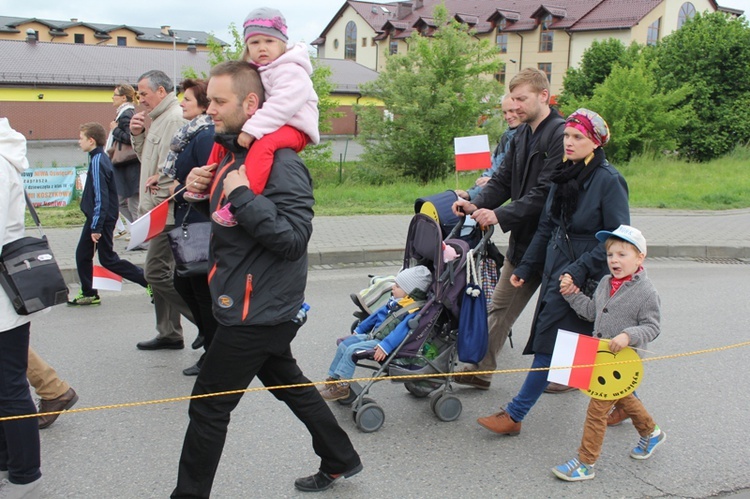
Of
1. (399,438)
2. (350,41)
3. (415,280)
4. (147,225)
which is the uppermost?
(350,41)

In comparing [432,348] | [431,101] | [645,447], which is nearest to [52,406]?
[432,348]

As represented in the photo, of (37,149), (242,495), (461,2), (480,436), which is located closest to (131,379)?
(242,495)

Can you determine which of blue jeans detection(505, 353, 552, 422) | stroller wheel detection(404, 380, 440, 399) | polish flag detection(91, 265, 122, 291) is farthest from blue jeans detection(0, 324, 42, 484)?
polish flag detection(91, 265, 122, 291)

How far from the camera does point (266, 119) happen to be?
116 inches

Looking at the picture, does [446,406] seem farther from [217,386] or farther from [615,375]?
[217,386]

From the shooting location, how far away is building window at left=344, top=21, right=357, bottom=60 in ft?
250

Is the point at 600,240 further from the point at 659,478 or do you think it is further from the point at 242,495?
the point at 242,495

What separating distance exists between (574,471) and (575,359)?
592 millimetres

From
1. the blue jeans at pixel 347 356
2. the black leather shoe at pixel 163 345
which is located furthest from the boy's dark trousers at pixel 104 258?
the blue jeans at pixel 347 356

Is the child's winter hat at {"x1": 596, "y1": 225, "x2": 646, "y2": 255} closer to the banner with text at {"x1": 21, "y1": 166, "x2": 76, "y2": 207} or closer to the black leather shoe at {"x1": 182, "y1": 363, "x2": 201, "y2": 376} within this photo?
the black leather shoe at {"x1": 182, "y1": 363, "x2": 201, "y2": 376}

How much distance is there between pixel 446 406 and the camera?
4379 millimetres

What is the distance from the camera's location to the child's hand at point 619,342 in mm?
3609

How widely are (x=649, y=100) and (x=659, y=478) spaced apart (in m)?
19.8

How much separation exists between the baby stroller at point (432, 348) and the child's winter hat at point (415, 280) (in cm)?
6
